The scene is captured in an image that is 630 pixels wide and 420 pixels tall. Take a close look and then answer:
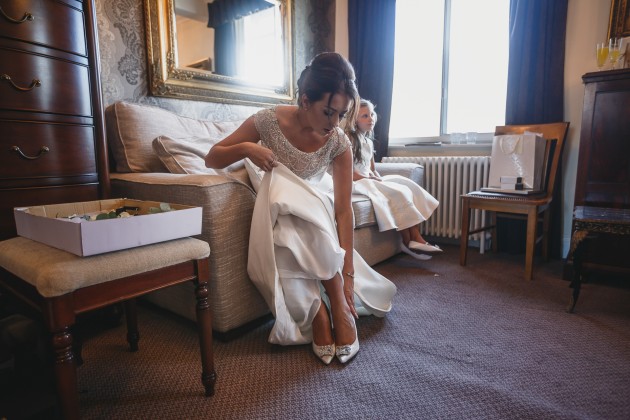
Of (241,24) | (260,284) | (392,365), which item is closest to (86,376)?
(260,284)

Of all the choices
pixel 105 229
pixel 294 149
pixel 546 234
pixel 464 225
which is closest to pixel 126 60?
pixel 294 149

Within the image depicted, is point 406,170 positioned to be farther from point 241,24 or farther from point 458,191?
point 241,24

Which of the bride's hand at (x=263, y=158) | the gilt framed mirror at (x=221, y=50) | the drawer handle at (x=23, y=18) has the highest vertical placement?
the gilt framed mirror at (x=221, y=50)

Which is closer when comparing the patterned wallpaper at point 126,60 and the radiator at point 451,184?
the patterned wallpaper at point 126,60

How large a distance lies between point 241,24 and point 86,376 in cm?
227

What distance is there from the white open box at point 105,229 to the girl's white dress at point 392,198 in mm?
1262

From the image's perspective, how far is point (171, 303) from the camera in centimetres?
154

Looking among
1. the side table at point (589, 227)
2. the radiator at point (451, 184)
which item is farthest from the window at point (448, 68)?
the side table at point (589, 227)

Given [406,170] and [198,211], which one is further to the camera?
[406,170]

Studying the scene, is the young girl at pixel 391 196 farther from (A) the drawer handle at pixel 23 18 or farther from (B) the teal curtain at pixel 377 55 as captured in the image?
(A) the drawer handle at pixel 23 18

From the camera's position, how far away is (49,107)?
1259 millimetres

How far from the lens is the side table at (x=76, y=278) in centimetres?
74

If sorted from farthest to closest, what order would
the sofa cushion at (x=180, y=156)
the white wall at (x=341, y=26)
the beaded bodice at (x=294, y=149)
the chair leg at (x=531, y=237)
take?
1. the white wall at (x=341, y=26)
2. the chair leg at (x=531, y=237)
3. the sofa cushion at (x=180, y=156)
4. the beaded bodice at (x=294, y=149)

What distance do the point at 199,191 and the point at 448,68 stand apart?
248 cm
